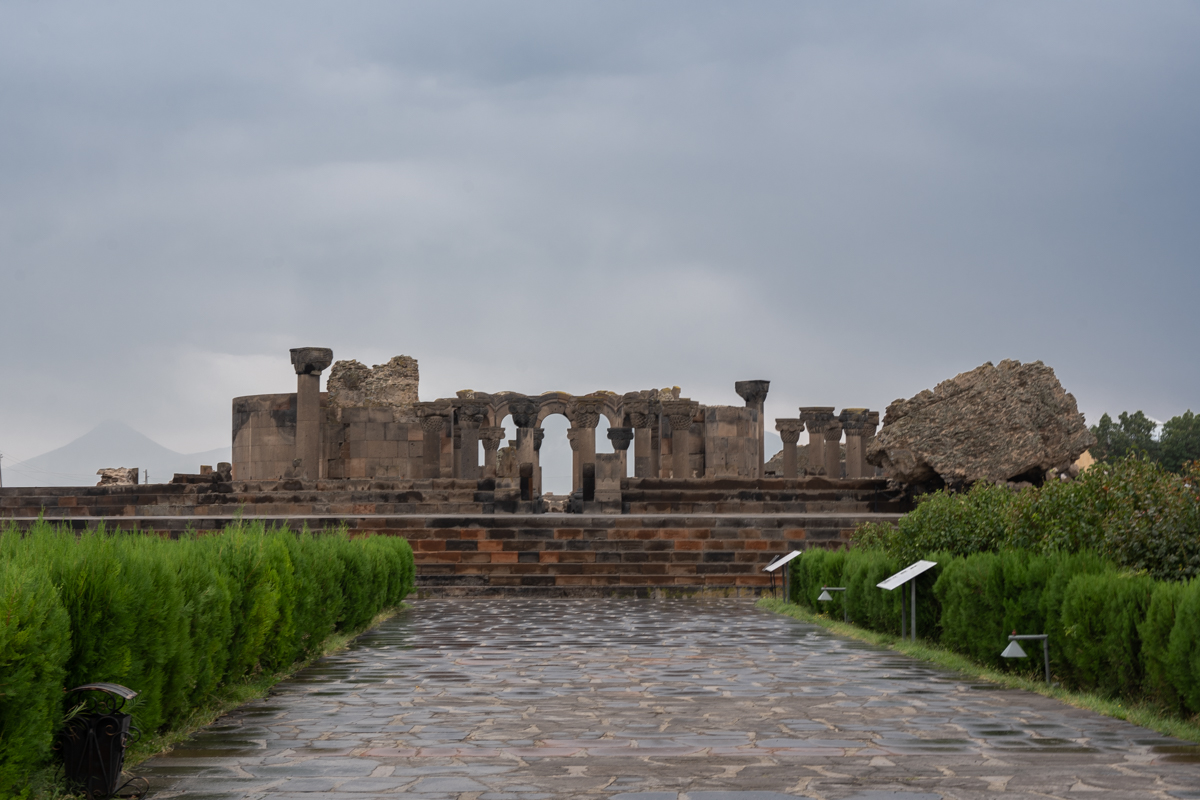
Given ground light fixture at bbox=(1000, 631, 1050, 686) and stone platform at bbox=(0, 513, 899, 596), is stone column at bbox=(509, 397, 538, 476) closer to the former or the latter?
stone platform at bbox=(0, 513, 899, 596)

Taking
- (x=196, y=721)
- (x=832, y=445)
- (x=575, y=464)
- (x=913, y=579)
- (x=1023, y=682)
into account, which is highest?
(x=832, y=445)

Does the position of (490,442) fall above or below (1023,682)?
above

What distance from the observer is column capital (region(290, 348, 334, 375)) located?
31.7 m

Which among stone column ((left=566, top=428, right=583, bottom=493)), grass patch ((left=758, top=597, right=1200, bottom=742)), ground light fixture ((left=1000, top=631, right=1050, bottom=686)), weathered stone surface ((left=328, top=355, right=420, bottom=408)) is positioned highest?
weathered stone surface ((left=328, top=355, right=420, bottom=408))

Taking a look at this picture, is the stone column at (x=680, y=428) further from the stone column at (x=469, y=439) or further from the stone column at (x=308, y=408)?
the stone column at (x=308, y=408)

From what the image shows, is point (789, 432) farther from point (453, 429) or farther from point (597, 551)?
point (597, 551)

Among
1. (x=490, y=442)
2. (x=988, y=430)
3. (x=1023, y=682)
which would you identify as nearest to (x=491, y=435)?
(x=490, y=442)

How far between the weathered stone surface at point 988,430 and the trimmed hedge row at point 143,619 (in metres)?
17.9

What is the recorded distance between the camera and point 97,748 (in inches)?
217

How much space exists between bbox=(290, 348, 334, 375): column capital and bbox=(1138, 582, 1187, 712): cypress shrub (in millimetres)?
26488

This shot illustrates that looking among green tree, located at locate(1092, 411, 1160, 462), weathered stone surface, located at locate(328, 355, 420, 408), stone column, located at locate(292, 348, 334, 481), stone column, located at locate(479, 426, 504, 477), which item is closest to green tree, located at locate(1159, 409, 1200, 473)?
green tree, located at locate(1092, 411, 1160, 462)

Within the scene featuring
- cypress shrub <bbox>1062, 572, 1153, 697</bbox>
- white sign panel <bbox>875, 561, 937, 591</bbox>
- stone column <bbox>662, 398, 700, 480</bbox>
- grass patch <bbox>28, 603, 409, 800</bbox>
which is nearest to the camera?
grass patch <bbox>28, 603, 409, 800</bbox>

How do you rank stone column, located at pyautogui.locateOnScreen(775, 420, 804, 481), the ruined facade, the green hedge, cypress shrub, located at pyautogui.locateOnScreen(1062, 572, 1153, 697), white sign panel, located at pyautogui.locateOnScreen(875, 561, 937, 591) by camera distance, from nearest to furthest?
cypress shrub, located at pyautogui.locateOnScreen(1062, 572, 1153, 697) → the green hedge → white sign panel, located at pyautogui.locateOnScreen(875, 561, 937, 591) → the ruined facade → stone column, located at pyautogui.locateOnScreen(775, 420, 804, 481)

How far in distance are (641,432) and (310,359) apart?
34.7ft
